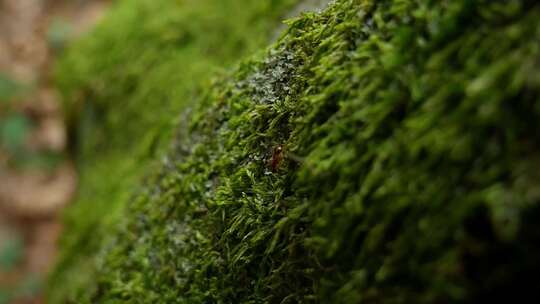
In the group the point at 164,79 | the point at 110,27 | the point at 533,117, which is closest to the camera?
the point at 533,117

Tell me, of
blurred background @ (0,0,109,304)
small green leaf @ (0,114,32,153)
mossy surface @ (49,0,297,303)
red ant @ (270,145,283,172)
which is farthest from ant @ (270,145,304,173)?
small green leaf @ (0,114,32,153)

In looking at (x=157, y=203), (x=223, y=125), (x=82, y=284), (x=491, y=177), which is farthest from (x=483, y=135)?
(x=82, y=284)

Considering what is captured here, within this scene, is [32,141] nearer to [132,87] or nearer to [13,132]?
[13,132]

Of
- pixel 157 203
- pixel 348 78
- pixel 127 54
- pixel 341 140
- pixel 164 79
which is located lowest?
pixel 341 140

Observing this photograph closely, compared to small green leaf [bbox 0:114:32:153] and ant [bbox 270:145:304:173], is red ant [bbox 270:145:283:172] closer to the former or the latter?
ant [bbox 270:145:304:173]

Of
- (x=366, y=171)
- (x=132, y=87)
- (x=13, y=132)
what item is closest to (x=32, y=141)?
(x=13, y=132)

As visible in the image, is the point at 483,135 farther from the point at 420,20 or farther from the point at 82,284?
the point at 82,284

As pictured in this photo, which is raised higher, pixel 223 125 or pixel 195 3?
pixel 195 3
